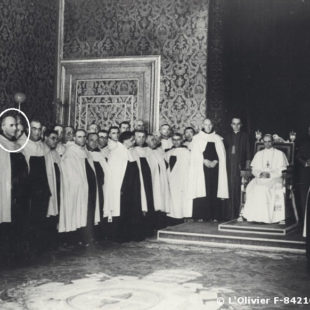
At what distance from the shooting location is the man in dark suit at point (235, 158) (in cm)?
1055

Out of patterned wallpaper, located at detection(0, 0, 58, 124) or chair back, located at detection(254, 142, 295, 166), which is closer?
chair back, located at detection(254, 142, 295, 166)

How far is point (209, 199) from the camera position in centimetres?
1045

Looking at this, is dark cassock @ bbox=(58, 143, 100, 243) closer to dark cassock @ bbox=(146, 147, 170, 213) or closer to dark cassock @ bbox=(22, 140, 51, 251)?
dark cassock @ bbox=(22, 140, 51, 251)

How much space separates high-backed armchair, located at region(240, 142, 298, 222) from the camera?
9445 mm

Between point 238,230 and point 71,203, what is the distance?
9.27 feet

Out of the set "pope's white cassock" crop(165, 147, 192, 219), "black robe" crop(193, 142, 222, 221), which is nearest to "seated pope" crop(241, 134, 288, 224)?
"black robe" crop(193, 142, 222, 221)

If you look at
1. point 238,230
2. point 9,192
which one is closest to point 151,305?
point 9,192

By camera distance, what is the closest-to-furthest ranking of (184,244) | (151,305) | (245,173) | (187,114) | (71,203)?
(151,305), (71,203), (184,244), (245,173), (187,114)

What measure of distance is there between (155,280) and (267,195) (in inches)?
164

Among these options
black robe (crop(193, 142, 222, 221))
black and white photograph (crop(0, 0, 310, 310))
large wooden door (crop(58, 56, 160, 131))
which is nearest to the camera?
black and white photograph (crop(0, 0, 310, 310))

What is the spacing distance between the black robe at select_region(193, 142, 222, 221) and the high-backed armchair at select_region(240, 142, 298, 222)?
2.49 ft

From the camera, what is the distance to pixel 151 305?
15.4 ft

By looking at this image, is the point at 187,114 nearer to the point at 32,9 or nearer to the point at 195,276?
A: the point at 32,9

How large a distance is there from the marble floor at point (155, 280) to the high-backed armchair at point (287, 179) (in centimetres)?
215
